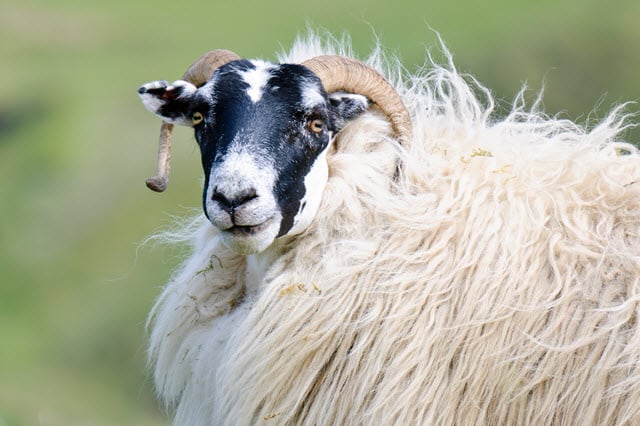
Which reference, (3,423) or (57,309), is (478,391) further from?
(57,309)

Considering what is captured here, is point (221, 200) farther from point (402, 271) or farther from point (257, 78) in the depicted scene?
point (402, 271)

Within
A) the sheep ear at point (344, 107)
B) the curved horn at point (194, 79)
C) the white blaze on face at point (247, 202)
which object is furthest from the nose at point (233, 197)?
the curved horn at point (194, 79)

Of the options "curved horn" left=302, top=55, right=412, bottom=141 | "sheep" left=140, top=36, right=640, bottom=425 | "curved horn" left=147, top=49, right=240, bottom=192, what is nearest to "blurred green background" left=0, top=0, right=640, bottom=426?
"curved horn" left=147, top=49, right=240, bottom=192

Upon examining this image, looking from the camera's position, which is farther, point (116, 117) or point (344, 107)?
point (116, 117)

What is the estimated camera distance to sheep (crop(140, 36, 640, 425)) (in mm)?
3637

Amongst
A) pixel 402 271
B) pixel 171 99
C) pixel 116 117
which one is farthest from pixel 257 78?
pixel 116 117

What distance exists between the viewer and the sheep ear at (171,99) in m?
4.25

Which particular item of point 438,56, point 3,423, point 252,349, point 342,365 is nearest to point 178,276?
point 252,349

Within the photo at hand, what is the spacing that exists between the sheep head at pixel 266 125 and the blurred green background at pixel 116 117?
420 centimetres

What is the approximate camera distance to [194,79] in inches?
175

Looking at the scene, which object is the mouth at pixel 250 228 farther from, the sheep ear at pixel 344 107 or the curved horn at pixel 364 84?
the curved horn at pixel 364 84

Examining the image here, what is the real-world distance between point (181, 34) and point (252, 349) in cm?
1394

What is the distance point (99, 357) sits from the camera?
10617mm

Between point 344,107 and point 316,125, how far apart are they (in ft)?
0.64
